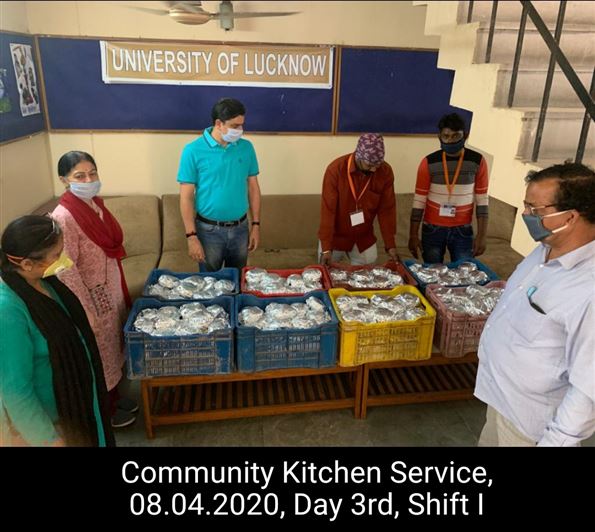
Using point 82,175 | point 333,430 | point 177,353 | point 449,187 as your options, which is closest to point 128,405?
point 177,353

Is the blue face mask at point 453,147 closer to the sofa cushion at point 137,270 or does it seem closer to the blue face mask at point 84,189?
the blue face mask at point 84,189

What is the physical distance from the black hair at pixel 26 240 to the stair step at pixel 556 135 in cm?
195

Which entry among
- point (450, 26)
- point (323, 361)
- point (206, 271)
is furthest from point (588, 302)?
point (206, 271)

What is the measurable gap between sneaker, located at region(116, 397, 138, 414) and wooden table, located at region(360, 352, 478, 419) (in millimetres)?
1321

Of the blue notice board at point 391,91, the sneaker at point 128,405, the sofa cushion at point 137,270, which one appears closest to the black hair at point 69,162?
the sneaker at point 128,405

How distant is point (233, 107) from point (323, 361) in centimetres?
151

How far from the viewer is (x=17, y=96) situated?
139 inches

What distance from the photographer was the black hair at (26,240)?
1.51 metres

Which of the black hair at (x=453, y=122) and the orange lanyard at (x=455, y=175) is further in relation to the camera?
the orange lanyard at (x=455, y=175)

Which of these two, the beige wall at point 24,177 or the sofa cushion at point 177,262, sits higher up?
the beige wall at point 24,177

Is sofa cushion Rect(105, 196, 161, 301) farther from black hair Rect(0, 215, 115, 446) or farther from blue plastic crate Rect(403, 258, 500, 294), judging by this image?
black hair Rect(0, 215, 115, 446)

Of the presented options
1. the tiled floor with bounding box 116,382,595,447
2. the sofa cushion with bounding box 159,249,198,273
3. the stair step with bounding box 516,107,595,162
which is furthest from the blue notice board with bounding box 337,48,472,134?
the tiled floor with bounding box 116,382,595,447

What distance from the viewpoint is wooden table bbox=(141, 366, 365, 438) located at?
2.47m

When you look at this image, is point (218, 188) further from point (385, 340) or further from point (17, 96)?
point (17, 96)
